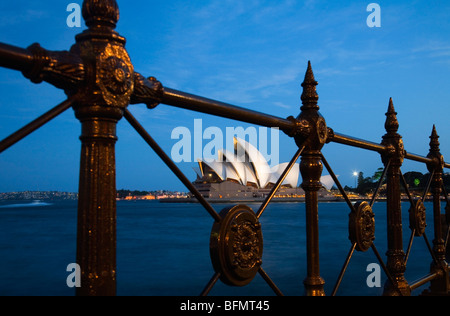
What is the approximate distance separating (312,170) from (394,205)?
3.68ft

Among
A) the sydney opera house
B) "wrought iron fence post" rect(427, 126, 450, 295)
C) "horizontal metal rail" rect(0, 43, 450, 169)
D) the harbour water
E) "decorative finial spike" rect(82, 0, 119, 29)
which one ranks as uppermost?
the sydney opera house

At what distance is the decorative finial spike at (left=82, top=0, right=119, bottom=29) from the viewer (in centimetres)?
100

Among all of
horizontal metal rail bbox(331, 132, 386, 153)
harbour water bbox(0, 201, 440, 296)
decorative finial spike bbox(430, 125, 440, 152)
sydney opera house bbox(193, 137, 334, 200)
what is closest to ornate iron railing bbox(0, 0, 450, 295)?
horizontal metal rail bbox(331, 132, 386, 153)

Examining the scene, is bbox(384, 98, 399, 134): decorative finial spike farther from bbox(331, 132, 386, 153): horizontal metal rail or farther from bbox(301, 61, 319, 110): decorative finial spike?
bbox(301, 61, 319, 110): decorative finial spike

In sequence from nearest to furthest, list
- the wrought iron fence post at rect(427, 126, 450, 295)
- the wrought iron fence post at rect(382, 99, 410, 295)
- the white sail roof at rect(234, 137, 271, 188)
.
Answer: the wrought iron fence post at rect(382, 99, 410, 295)
the wrought iron fence post at rect(427, 126, 450, 295)
the white sail roof at rect(234, 137, 271, 188)

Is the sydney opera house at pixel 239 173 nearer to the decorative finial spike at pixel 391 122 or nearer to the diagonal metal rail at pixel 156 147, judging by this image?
the decorative finial spike at pixel 391 122

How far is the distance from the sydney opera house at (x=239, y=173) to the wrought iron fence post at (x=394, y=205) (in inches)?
1806

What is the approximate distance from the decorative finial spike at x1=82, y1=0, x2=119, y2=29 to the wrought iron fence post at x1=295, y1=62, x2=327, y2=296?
0.95 m

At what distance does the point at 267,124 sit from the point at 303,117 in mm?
268

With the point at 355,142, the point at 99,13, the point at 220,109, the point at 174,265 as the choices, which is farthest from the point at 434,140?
the point at 174,265

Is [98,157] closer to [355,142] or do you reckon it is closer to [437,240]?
[355,142]

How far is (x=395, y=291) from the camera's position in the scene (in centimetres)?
254
